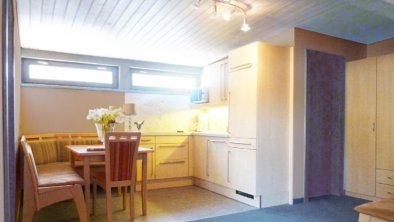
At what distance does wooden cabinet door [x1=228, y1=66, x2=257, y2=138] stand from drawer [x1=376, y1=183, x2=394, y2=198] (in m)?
1.73

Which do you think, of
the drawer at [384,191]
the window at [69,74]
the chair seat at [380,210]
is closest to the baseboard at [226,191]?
the drawer at [384,191]

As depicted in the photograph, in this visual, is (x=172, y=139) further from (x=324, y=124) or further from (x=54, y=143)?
(x=324, y=124)

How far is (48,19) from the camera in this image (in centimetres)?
316

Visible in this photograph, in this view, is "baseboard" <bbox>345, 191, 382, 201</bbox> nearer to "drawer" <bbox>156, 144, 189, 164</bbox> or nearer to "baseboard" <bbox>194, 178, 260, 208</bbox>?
"baseboard" <bbox>194, 178, 260, 208</bbox>

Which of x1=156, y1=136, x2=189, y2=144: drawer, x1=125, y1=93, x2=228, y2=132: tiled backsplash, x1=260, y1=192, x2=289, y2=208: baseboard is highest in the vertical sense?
x1=125, y1=93, x2=228, y2=132: tiled backsplash

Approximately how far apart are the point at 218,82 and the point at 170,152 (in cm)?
140

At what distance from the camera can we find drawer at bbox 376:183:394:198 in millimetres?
3403

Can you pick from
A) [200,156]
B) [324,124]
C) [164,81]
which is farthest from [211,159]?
[164,81]

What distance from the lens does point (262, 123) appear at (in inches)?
136

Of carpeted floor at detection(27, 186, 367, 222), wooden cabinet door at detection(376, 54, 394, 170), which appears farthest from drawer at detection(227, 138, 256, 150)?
wooden cabinet door at detection(376, 54, 394, 170)

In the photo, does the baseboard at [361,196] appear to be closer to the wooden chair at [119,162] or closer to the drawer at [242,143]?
the drawer at [242,143]

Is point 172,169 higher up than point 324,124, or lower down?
lower down

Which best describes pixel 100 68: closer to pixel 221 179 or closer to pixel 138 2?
pixel 138 2

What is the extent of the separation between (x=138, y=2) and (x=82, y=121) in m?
2.51
